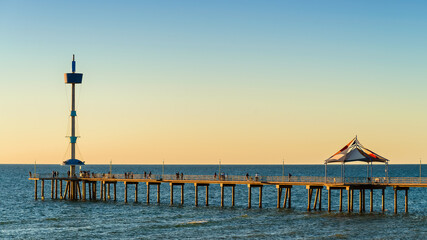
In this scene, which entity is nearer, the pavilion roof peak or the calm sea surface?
the calm sea surface

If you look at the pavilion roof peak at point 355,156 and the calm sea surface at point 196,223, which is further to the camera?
the pavilion roof peak at point 355,156

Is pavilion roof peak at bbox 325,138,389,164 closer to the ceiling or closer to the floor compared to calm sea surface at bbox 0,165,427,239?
closer to the ceiling

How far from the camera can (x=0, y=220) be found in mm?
79562

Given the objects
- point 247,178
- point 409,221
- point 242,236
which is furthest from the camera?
point 247,178

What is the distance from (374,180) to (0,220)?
4508 centimetres

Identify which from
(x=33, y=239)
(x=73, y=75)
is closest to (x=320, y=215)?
(x=33, y=239)

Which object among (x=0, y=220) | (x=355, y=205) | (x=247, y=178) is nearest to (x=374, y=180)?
(x=247, y=178)

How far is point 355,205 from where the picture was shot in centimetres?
10431

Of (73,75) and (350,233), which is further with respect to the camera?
(73,75)

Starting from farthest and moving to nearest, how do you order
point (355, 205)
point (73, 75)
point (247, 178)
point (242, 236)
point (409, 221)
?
point (73, 75) < point (355, 205) < point (247, 178) < point (409, 221) < point (242, 236)

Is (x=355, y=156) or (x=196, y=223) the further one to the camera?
(x=355, y=156)

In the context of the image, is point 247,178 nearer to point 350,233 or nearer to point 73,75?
point 350,233

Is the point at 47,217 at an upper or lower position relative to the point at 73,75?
lower

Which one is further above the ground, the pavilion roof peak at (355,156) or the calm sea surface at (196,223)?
the pavilion roof peak at (355,156)
